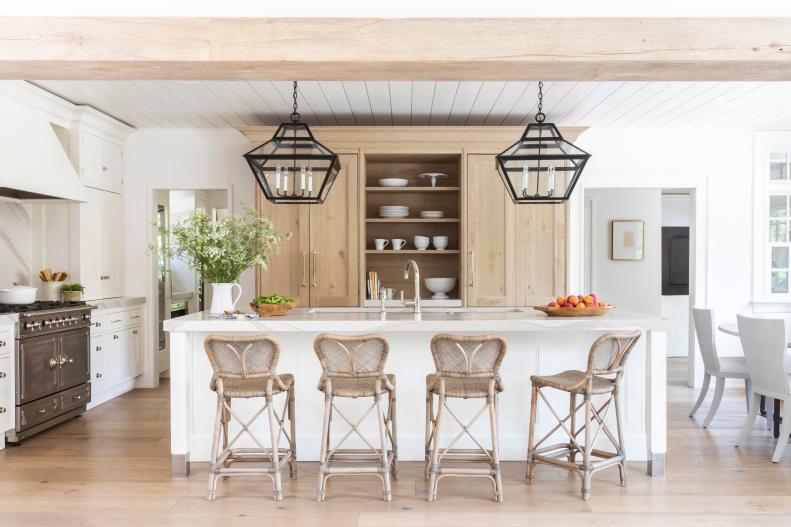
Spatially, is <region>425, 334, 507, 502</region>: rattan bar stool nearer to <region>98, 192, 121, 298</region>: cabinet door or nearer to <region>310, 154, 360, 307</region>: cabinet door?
<region>310, 154, 360, 307</region>: cabinet door

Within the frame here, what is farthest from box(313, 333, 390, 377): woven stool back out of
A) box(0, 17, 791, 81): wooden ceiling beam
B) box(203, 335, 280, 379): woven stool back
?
box(0, 17, 791, 81): wooden ceiling beam

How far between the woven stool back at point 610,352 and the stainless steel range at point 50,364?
380 cm

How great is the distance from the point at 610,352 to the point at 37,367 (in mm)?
3950

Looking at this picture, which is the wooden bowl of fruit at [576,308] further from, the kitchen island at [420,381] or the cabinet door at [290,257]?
the cabinet door at [290,257]

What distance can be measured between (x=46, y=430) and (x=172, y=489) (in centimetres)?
186

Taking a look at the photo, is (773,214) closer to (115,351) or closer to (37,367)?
(115,351)

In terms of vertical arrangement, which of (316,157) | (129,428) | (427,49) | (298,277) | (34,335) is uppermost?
(427,49)

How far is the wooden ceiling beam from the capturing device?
3.01m

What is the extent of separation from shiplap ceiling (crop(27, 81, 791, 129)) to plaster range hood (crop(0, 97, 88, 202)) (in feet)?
1.18

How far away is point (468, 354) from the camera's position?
3.45 metres

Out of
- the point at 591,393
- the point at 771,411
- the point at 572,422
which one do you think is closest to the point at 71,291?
the point at 572,422
